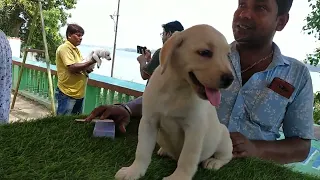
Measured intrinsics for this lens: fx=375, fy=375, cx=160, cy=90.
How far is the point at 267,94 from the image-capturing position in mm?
1397

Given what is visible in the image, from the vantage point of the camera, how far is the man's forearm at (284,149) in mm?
1271

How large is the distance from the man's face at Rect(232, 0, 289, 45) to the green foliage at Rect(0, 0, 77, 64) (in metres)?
6.84

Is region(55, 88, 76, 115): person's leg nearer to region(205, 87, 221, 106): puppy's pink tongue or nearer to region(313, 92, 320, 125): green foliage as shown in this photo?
region(313, 92, 320, 125): green foliage

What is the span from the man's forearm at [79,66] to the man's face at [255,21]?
81.4 inches

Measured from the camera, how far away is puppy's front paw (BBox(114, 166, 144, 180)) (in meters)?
0.83

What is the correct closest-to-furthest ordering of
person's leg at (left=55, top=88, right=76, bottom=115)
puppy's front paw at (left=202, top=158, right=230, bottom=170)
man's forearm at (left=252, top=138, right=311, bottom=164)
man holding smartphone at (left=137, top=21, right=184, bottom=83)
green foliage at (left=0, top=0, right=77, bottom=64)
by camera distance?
puppy's front paw at (left=202, top=158, right=230, bottom=170) < man's forearm at (left=252, top=138, right=311, bottom=164) < man holding smartphone at (left=137, top=21, right=184, bottom=83) < person's leg at (left=55, top=88, right=76, bottom=115) < green foliage at (left=0, top=0, right=77, bottom=64)

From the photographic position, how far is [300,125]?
55.6 inches

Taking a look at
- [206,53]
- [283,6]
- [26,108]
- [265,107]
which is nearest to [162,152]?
[206,53]

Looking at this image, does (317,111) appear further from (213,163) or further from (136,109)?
(213,163)

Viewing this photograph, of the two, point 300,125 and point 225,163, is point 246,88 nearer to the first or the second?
point 300,125

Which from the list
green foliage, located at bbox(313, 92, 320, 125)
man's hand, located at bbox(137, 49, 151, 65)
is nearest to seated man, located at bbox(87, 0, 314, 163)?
man's hand, located at bbox(137, 49, 151, 65)

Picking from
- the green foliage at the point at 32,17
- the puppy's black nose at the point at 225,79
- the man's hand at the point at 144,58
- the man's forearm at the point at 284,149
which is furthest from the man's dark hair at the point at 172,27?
the green foliage at the point at 32,17

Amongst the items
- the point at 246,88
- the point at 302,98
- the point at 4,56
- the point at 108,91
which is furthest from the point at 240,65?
the point at 108,91

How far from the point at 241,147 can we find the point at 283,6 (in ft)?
2.00
